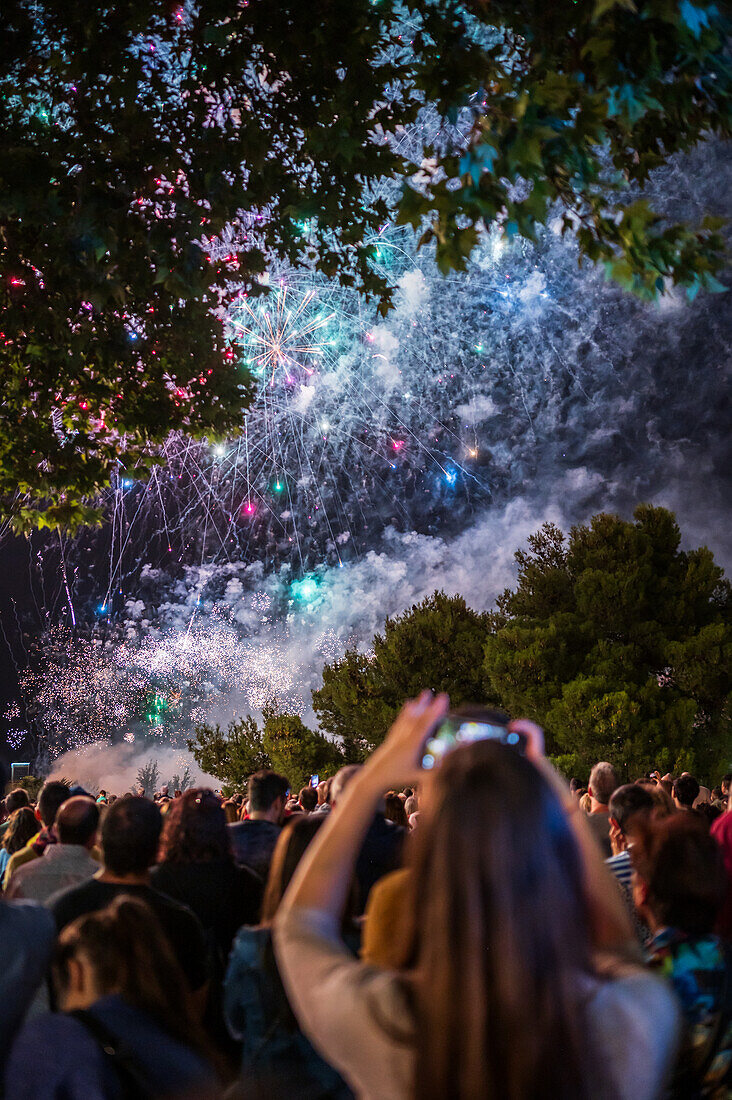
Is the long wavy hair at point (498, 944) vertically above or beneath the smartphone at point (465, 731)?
beneath

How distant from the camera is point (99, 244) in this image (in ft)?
21.0

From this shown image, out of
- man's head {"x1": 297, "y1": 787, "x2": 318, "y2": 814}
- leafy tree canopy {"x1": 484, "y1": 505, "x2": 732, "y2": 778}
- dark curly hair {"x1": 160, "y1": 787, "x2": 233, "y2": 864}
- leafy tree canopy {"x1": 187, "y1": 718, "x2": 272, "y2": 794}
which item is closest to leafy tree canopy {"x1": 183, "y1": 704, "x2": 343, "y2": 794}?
leafy tree canopy {"x1": 187, "y1": 718, "x2": 272, "y2": 794}

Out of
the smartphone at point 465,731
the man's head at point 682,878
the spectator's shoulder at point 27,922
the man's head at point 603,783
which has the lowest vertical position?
the man's head at point 682,878

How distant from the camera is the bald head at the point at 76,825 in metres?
4.36

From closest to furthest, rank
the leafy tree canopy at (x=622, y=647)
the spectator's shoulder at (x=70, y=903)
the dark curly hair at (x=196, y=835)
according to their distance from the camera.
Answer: the spectator's shoulder at (x=70, y=903)
the dark curly hair at (x=196, y=835)
the leafy tree canopy at (x=622, y=647)

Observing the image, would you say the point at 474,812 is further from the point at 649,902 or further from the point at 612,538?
the point at 612,538

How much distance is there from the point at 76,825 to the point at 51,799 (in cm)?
185

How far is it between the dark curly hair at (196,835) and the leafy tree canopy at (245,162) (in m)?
3.15

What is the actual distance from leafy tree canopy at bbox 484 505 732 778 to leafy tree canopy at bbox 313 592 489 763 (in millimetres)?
2855

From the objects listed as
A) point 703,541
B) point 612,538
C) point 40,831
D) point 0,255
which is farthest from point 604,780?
point 703,541

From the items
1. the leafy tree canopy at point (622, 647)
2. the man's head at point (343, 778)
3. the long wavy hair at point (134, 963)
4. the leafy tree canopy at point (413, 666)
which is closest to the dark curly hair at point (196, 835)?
the man's head at point (343, 778)

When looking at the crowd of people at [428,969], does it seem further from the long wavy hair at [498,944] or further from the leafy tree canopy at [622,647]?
the leafy tree canopy at [622,647]

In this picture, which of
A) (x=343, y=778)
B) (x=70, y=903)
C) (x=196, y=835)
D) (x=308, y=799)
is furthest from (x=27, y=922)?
(x=308, y=799)

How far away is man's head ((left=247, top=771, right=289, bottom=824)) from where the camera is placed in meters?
4.95
